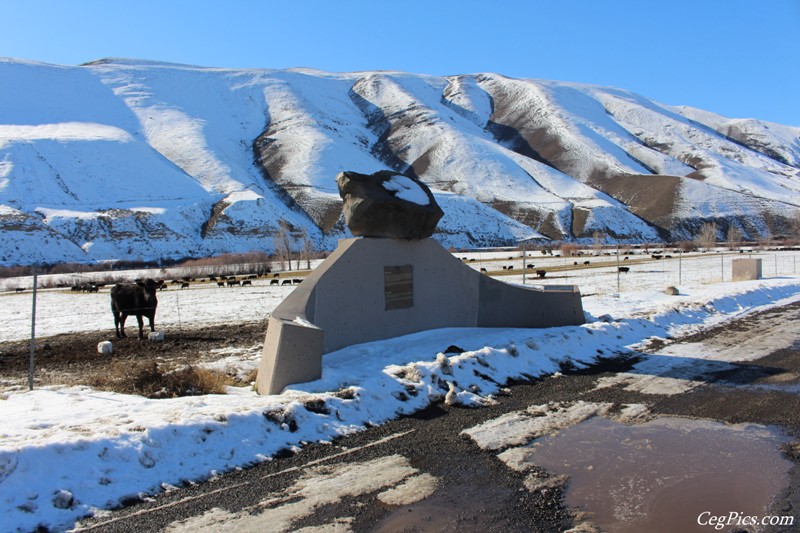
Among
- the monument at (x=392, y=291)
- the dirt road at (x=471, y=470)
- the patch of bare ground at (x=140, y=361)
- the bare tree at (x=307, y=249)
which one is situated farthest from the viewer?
the bare tree at (x=307, y=249)

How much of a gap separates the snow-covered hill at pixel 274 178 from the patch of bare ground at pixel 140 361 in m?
81.9

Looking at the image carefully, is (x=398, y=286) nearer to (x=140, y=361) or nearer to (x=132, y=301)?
(x=140, y=361)

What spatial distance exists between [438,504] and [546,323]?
9.41 m

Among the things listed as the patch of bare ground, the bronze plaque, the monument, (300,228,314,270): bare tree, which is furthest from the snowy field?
(300,228,314,270): bare tree

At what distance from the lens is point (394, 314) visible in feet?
40.9

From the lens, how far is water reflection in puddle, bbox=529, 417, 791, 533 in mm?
5141

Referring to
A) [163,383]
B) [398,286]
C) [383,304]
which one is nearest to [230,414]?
[163,383]

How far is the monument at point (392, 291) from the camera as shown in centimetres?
1116

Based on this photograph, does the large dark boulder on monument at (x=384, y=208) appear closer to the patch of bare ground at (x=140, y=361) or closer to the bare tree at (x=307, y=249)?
the patch of bare ground at (x=140, y=361)

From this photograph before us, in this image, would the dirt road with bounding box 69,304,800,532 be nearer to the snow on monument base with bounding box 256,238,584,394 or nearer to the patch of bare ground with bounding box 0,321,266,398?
the snow on monument base with bounding box 256,238,584,394

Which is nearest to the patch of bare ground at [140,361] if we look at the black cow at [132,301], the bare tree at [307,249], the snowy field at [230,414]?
the snowy field at [230,414]

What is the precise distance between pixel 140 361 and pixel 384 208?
21.5 ft

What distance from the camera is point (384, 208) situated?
12.2m

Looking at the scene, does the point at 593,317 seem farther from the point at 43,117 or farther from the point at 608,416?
the point at 43,117
